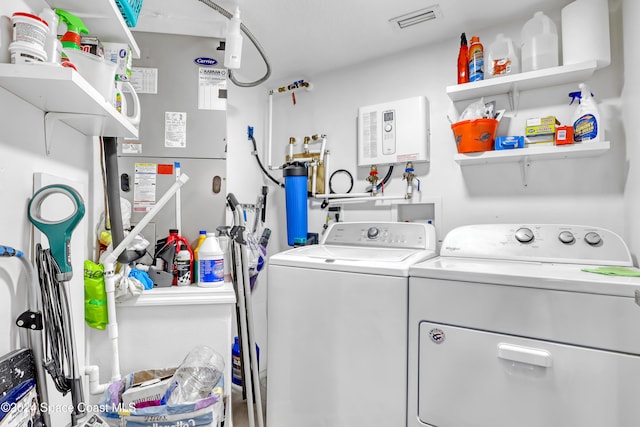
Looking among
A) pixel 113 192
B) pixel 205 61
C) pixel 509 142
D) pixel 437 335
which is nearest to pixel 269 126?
pixel 205 61

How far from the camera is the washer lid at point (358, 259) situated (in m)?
1.42

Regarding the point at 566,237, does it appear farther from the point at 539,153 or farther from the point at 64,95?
the point at 64,95

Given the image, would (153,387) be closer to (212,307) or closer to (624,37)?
(212,307)

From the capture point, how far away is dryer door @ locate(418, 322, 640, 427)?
103cm

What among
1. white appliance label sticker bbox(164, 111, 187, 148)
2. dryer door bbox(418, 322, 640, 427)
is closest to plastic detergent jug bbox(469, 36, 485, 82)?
dryer door bbox(418, 322, 640, 427)

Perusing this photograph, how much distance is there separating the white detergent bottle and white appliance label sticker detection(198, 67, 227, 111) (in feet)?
6.43

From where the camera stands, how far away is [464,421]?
4.04 feet

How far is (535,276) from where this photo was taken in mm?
1138

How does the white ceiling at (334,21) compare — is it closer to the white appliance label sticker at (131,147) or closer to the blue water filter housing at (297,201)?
the white appliance label sticker at (131,147)

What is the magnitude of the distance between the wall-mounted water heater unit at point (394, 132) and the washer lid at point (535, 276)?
1009 mm

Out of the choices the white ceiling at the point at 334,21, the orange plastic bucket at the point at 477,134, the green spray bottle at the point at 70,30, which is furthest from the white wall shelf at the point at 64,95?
the orange plastic bucket at the point at 477,134

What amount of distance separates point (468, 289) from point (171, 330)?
1369 millimetres

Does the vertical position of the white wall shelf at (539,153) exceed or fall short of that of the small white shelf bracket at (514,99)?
it falls short

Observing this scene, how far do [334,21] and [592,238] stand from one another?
1.82 metres
